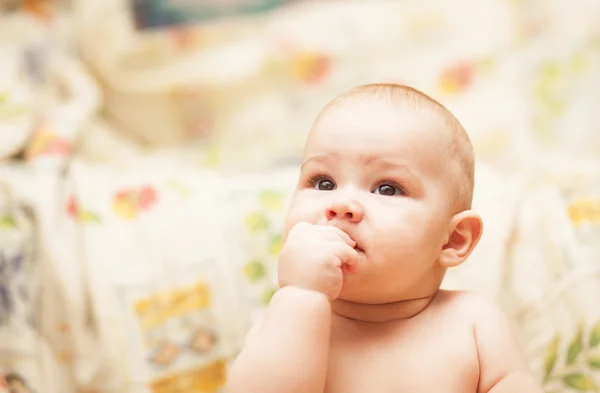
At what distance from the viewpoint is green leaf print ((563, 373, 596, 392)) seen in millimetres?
966

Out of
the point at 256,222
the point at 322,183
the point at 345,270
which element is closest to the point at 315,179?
the point at 322,183

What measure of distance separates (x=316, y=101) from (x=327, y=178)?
81 centimetres

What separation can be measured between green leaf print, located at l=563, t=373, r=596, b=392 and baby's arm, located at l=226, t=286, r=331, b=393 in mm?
432

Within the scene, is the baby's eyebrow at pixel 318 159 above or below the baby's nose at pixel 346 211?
above

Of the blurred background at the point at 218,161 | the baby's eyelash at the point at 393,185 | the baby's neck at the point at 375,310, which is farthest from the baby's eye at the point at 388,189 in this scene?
the blurred background at the point at 218,161

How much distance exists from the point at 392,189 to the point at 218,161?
2.56ft

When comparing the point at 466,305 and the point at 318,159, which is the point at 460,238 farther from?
the point at 318,159

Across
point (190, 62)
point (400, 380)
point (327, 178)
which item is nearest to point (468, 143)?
point (327, 178)

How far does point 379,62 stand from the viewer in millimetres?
1611

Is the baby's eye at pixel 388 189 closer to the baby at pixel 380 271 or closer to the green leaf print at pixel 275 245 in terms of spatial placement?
the baby at pixel 380 271

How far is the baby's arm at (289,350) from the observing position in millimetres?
685

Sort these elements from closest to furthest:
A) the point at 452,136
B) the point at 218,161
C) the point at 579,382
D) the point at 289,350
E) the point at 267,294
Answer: the point at 289,350
the point at 452,136
the point at 579,382
the point at 267,294
the point at 218,161

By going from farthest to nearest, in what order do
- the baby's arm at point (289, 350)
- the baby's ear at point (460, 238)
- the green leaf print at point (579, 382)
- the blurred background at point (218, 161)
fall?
the blurred background at point (218, 161) < the green leaf print at point (579, 382) < the baby's ear at point (460, 238) < the baby's arm at point (289, 350)

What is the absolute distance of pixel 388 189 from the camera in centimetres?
76
